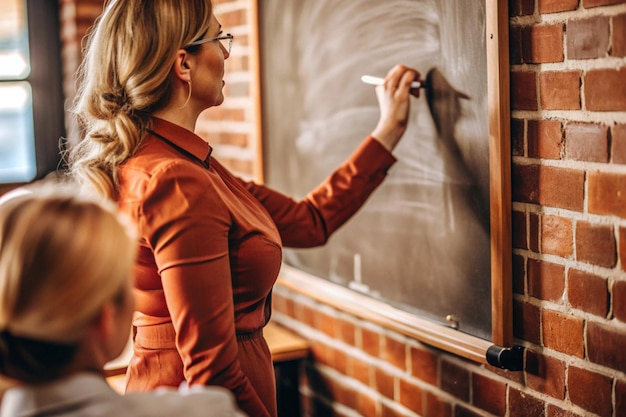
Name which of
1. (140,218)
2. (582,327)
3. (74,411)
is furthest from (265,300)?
(74,411)

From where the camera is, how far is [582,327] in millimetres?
1635

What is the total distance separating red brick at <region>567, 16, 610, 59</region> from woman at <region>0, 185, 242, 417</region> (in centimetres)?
93

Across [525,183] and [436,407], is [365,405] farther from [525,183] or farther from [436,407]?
[525,183]

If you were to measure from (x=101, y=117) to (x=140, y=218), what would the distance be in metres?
0.31

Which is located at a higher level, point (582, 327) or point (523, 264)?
point (523, 264)

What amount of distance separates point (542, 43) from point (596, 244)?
408mm

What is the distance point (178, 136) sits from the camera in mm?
1733

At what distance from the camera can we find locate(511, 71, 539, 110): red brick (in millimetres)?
1688

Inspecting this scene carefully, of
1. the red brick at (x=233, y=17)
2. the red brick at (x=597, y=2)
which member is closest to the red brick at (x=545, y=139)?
the red brick at (x=597, y=2)

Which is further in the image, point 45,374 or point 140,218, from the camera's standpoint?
point 140,218

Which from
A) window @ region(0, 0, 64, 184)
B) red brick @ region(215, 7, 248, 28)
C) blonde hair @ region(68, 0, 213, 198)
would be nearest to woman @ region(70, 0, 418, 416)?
blonde hair @ region(68, 0, 213, 198)

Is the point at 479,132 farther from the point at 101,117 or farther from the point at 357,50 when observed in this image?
the point at 101,117

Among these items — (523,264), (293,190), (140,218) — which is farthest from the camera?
(293,190)

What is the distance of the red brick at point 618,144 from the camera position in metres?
1.50
